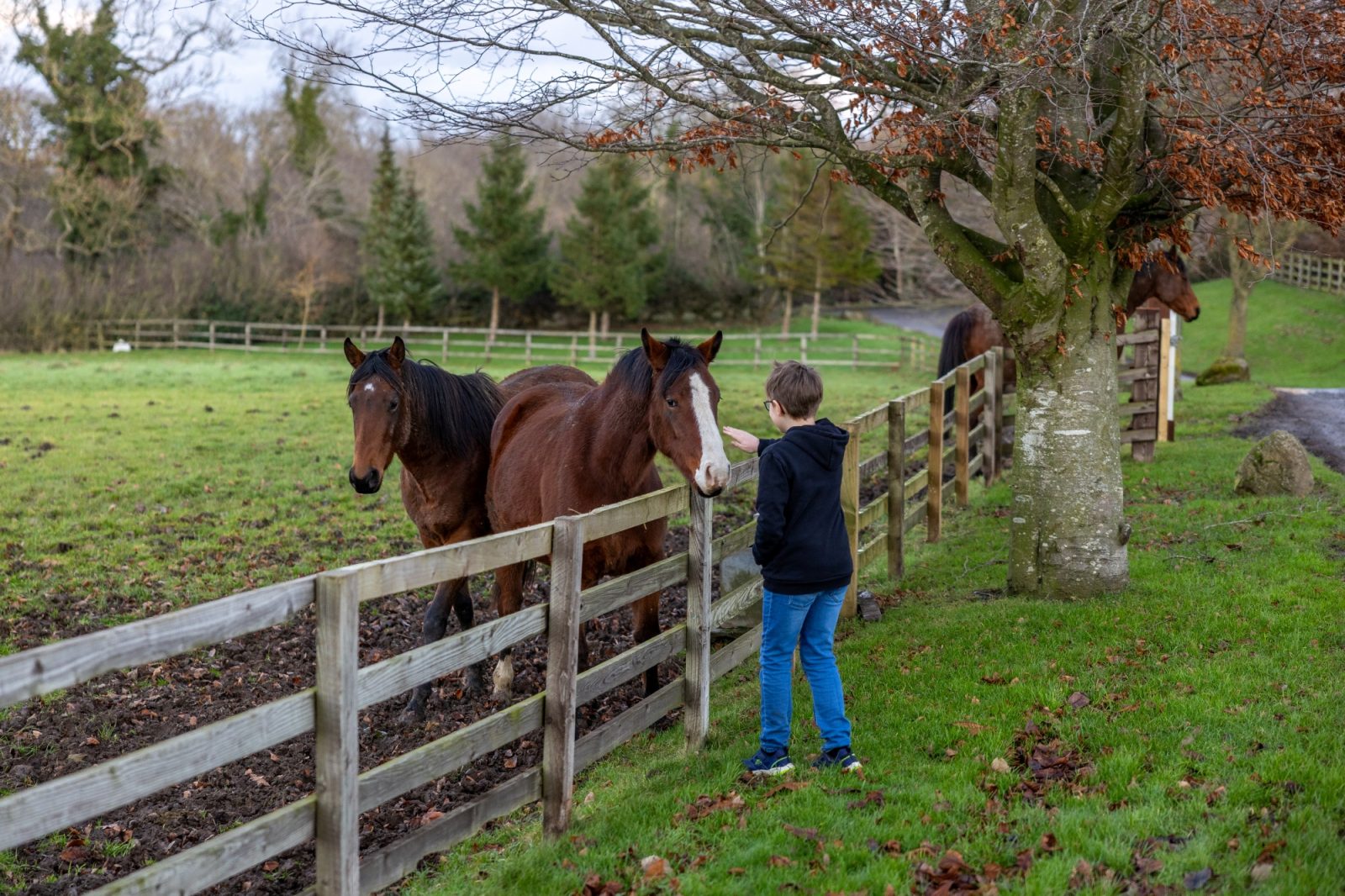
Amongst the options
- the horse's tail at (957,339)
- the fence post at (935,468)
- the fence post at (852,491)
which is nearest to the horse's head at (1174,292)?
the horse's tail at (957,339)

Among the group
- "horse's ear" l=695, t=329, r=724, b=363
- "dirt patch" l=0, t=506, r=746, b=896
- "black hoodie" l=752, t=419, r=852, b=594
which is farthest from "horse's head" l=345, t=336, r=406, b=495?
"black hoodie" l=752, t=419, r=852, b=594

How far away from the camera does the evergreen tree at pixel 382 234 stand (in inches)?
1828

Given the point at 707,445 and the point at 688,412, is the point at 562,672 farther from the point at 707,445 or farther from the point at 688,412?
the point at 688,412

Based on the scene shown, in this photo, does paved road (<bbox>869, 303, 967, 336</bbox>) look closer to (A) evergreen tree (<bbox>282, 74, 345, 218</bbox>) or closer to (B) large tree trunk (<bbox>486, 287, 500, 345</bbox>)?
(B) large tree trunk (<bbox>486, 287, 500, 345</bbox>)

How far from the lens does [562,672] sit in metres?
4.30

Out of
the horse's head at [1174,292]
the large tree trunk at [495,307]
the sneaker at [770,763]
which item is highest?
the large tree trunk at [495,307]

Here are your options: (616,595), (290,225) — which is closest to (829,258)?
(290,225)


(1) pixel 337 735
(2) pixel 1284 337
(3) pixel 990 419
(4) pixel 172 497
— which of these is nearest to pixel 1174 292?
(3) pixel 990 419

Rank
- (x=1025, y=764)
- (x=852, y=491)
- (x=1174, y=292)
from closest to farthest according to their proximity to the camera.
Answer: (x=1025, y=764) → (x=852, y=491) → (x=1174, y=292)

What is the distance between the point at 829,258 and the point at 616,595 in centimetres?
4485

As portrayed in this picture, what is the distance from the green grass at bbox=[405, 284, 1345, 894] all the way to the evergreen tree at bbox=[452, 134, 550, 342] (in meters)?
42.5

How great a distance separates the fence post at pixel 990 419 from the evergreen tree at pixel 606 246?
34891 millimetres

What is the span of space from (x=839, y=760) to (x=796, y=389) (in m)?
1.74

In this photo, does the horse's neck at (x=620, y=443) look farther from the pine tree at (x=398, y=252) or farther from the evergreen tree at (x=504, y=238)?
the evergreen tree at (x=504, y=238)
